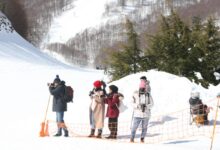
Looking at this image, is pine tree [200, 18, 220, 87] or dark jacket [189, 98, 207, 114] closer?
dark jacket [189, 98, 207, 114]

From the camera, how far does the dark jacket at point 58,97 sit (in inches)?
551

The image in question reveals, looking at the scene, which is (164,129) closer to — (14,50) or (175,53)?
(175,53)

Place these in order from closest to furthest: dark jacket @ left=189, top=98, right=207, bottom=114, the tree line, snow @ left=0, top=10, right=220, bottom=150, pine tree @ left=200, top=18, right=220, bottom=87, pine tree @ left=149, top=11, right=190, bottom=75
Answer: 1. snow @ left=0, top=10, right=220, bottom=150
2. dark jacket @ left=189, top=98, right=207, bottom=114
3. pine tree @ left=149, top=11, right=190, bottom=75
4. the tree line
5. pine tree @ left=200, top=18, right=220, bottom=87

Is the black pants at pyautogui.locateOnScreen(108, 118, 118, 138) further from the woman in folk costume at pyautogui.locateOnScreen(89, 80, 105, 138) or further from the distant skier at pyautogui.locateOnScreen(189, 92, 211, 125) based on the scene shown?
the distant skier at pyautogui.locateOnScreen(189, 92, 211, 125)

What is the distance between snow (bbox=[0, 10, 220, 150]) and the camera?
42.5ft

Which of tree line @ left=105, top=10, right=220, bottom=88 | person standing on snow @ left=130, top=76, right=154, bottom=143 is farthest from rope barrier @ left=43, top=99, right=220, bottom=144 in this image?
tree line @ left=105, top=10, right=220, bottom=88

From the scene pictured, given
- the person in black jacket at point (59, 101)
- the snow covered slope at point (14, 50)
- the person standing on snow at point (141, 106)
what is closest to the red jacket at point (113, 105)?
the person standing on snow at point (141, 106)

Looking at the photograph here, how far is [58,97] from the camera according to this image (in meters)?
14.1

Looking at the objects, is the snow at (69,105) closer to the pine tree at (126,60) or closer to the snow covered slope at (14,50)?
the pine tree at (126,60)

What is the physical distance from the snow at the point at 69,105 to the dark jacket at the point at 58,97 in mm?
921

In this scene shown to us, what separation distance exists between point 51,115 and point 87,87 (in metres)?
7.35

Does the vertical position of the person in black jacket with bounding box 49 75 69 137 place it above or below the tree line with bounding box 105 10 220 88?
below

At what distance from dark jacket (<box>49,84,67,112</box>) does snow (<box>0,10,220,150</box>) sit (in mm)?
921

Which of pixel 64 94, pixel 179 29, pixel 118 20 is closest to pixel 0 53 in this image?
pixel 179 29
